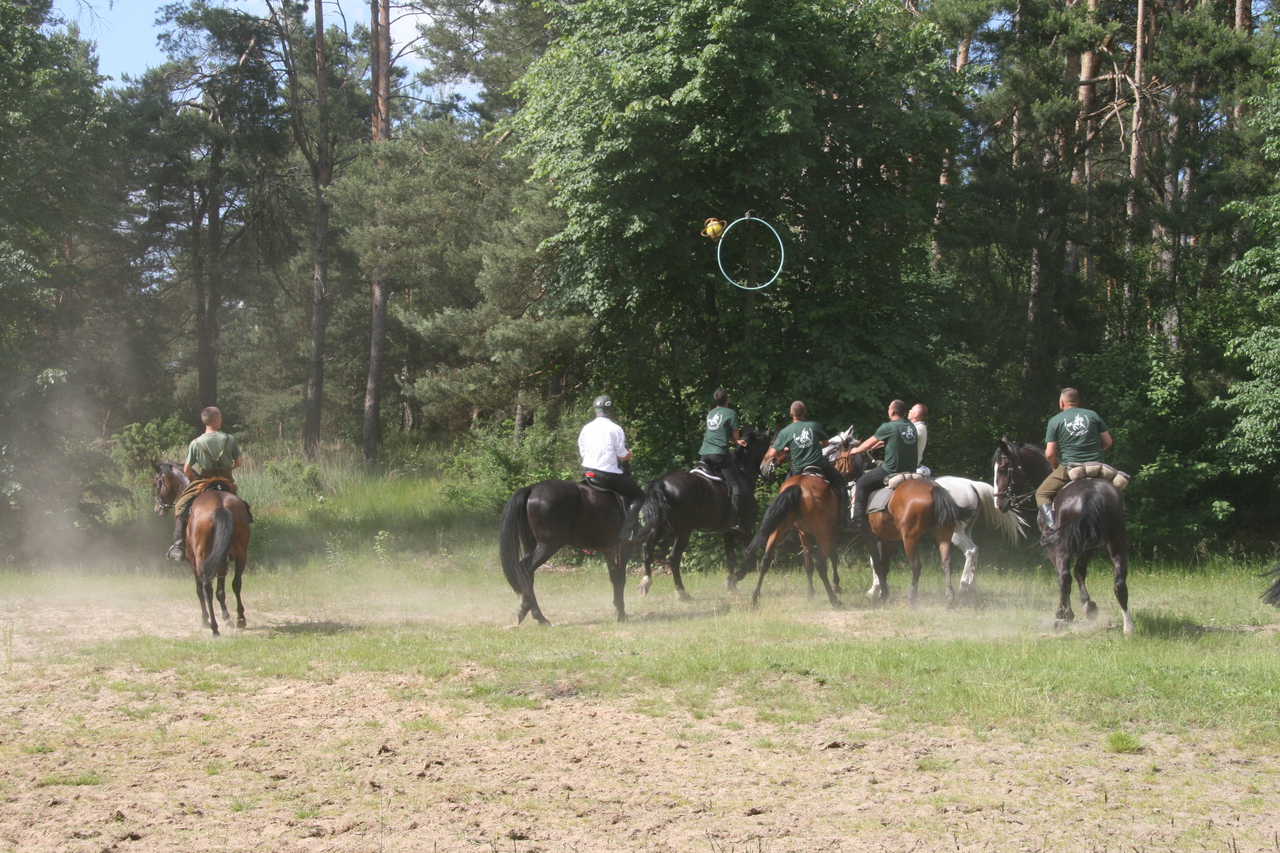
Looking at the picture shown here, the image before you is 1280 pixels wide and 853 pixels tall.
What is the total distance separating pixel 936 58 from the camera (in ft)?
58.1

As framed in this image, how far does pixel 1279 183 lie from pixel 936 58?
638 cm

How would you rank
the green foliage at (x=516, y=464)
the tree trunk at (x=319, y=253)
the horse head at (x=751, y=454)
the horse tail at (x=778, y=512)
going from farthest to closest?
1. the tree trunk at (x=319, y=253)
2. the green foliage at (x=516, y=464)
3. the horse head at (x=751, y=454)
4. the horse tail at (x=778, y=512)

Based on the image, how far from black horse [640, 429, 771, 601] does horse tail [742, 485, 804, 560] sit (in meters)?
1.24

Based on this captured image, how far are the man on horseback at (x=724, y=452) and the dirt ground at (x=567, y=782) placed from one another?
588 cm

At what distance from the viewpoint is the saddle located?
1230 cm

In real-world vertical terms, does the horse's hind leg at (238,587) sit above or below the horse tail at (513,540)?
below

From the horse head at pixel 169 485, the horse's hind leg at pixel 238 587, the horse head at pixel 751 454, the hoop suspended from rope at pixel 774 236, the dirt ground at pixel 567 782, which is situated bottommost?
the dirt ground at pixel 567 782

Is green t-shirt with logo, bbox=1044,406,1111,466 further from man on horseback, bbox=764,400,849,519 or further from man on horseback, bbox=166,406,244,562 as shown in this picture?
man on horseback, bbox=166,406,244,562

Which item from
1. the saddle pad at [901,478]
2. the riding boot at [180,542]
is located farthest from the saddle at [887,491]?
the riding boot at [180,542]

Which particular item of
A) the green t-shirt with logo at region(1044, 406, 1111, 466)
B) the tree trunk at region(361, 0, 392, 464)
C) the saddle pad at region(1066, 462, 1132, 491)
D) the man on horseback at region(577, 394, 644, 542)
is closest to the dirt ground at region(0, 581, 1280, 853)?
the man on horseback at region(577, 394, 644, 542)

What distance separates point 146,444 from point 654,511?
2052 centimetres

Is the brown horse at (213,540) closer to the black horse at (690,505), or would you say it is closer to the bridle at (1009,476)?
the black horse at (690,505)

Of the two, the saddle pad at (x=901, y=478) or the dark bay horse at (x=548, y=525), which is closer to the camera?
the dark bay horse at (x=548, y=525)

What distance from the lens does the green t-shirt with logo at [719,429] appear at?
44.2ft
